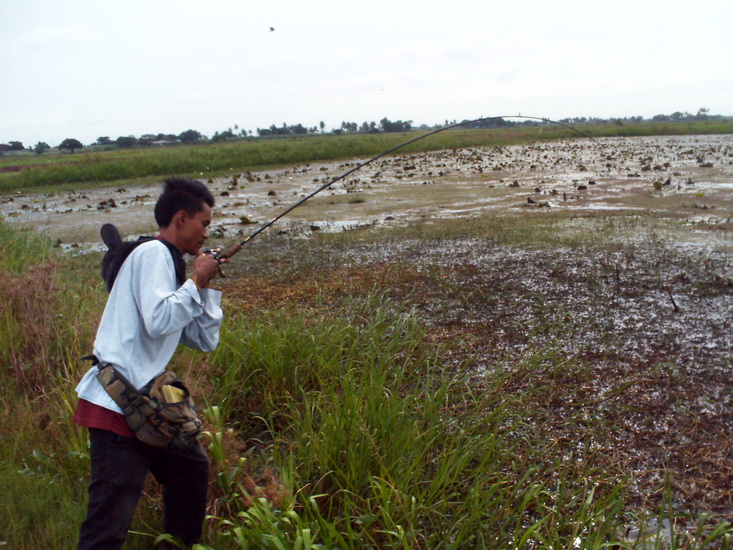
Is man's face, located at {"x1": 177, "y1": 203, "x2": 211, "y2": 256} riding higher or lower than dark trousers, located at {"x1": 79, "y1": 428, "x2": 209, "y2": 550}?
higher

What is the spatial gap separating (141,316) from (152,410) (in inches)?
12.1

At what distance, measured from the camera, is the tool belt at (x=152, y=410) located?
72.2 inches

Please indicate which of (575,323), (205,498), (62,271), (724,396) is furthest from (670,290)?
(62,271)

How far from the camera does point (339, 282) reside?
570 cm

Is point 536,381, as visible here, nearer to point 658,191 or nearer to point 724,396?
point 724,396

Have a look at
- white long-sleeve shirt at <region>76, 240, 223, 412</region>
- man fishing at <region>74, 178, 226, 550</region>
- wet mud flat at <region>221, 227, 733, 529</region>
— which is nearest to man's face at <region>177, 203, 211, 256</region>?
man fishing at <region>74, 178, 226, 550</region>

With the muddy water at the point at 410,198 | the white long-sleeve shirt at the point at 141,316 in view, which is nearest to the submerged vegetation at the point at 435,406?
the white long-sleeve shirt at the point at 141,316

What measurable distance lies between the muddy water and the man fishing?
513 cm

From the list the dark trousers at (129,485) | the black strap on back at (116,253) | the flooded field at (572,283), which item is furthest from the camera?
the flooded field at (572,283)

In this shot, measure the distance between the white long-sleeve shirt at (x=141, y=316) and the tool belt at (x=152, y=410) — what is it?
0.10 ft

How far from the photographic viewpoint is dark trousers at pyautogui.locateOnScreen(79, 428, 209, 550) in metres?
1.78

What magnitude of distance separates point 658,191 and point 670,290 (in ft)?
23.3

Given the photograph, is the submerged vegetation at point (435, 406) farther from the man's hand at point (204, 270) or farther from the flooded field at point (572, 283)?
the man's hand at point (204, 270)

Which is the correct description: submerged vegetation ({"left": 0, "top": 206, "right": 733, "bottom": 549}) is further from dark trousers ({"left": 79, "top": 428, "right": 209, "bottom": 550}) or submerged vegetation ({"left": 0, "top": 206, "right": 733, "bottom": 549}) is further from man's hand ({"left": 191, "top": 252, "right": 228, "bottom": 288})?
man's hand ({"left": 191, "top": 252, "right": 228, "bottom": 288})
